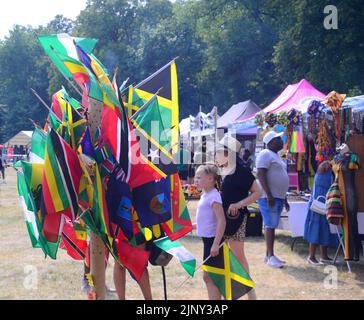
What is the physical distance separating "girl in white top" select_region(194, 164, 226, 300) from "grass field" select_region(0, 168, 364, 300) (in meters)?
1.28

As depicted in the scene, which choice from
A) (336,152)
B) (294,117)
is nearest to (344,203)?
(336,152)

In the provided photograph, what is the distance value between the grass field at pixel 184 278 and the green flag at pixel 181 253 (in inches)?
92.2

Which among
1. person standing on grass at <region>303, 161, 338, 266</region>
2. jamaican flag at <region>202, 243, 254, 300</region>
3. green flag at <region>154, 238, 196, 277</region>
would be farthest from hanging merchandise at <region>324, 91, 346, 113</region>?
green flag at <region>154, 238, 196, 277</region>

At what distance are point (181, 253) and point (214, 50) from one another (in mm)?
30337

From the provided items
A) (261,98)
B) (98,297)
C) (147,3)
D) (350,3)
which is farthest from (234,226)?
(147,3)

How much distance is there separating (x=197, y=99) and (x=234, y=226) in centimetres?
3261

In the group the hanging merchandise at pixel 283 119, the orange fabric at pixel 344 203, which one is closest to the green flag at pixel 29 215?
the orange fabric at pixel 344 203

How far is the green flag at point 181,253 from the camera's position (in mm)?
2629

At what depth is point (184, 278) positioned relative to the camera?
584 cm

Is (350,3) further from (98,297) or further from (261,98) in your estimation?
(98,297)

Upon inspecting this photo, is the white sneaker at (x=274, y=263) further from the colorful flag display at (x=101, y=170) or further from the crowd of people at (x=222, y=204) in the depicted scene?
the colorful flag display at (x=101, y=170)

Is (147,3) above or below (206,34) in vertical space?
above

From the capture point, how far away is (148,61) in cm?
3725

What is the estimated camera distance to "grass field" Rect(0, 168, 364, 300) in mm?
5211
